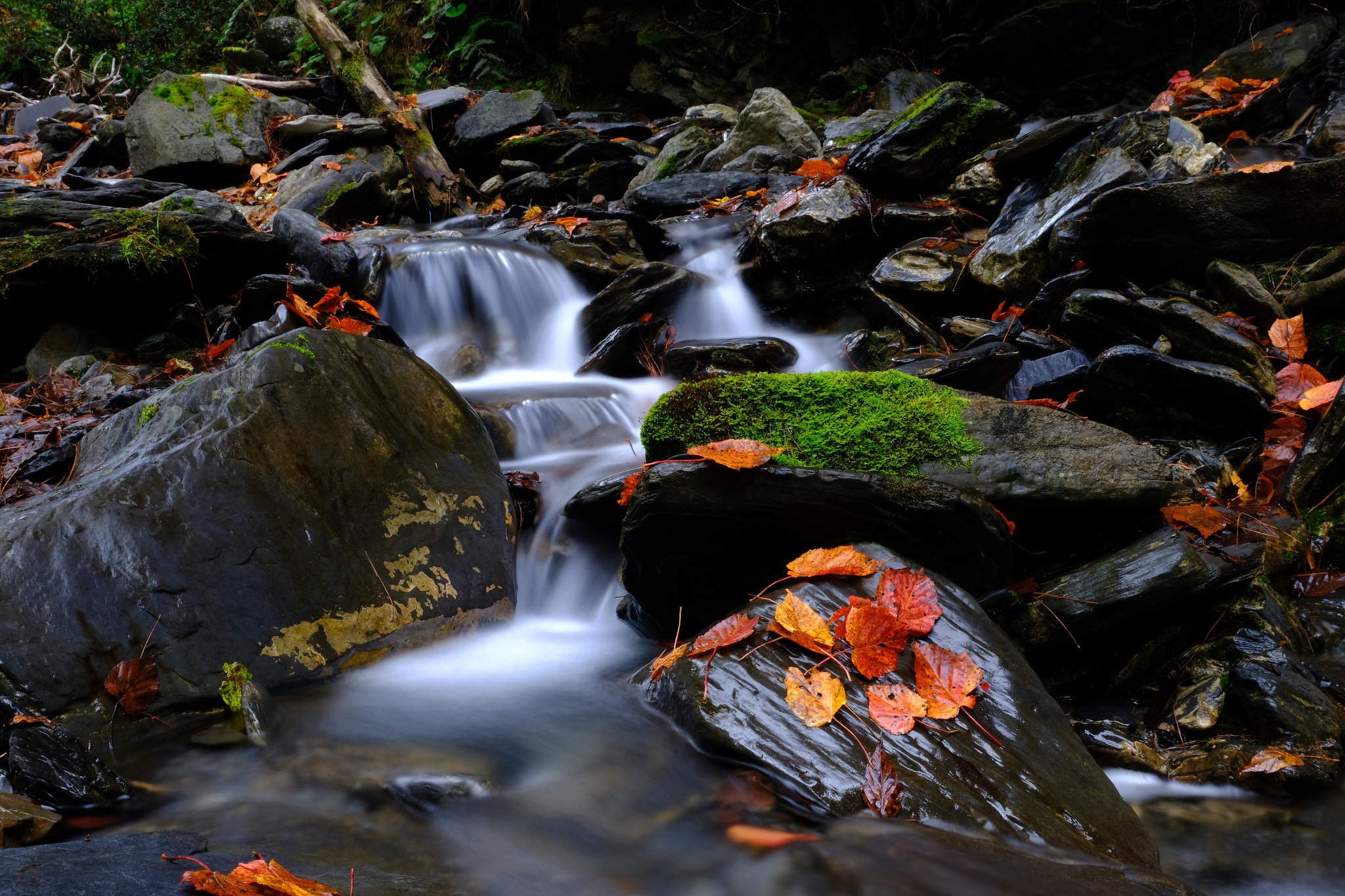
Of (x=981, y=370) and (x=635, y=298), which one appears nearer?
(x=981, y=370)

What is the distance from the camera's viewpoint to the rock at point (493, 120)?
44.6 feet

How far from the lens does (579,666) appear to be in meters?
3.66

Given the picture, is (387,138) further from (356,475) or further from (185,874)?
(185,874)

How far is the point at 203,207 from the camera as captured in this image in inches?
281

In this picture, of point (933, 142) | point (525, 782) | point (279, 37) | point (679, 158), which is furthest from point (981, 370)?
point (279, 37)

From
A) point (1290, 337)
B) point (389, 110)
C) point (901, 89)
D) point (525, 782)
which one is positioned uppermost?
point (389, 110)

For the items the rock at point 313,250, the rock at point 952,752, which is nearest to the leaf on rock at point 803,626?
Answer: the rock at point 952,752

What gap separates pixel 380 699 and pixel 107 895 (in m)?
1.71

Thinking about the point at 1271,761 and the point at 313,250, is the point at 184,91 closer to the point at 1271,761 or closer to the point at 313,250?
the point at 313,250

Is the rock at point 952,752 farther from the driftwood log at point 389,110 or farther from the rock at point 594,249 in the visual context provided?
the driftwood log at point 389,110

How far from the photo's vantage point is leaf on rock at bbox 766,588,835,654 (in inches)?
104

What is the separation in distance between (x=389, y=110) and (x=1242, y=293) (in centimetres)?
1263

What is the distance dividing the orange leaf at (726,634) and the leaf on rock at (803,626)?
0.08 meters

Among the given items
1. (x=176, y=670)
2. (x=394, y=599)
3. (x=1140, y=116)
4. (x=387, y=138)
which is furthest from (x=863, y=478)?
(x=387, y=138)
